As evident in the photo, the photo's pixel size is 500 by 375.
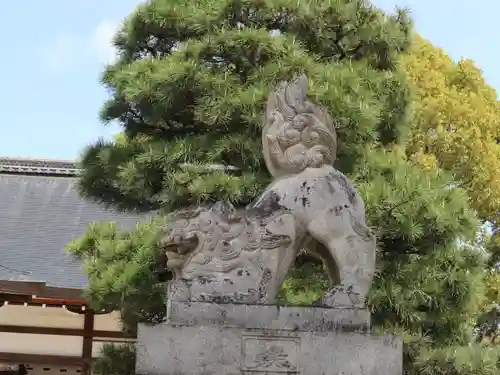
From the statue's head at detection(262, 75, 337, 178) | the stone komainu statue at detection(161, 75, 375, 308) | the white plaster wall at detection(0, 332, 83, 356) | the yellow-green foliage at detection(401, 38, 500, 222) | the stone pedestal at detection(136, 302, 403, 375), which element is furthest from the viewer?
the white plaster wall at detection(0, 332, 83, 356)

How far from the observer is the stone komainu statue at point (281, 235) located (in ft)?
13.3

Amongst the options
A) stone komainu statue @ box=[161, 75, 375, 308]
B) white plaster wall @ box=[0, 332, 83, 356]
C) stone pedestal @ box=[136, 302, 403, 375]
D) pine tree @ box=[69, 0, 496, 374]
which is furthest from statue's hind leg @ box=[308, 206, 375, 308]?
A: white plaster wall @ box=[0, 332, 83, 356]

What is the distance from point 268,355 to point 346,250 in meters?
0.72

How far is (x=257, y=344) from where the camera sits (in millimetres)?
3938

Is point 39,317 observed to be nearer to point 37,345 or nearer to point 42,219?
point 37,345

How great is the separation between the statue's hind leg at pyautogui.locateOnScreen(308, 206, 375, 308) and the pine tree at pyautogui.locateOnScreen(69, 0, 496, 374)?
1552 mm

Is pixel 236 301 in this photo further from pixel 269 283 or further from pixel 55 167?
pixel 55 167

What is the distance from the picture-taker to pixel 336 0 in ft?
22.2

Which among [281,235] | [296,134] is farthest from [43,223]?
[281,235]

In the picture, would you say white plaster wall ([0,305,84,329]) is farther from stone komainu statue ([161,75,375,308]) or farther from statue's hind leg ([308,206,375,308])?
statue's hind leg ([308,206,375,308])

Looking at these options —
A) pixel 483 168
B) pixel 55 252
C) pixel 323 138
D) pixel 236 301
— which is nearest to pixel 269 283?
pixel 236 301

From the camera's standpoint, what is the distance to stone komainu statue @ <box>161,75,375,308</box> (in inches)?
160

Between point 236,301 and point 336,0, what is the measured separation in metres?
3.66

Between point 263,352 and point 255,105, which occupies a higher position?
point 255,105
